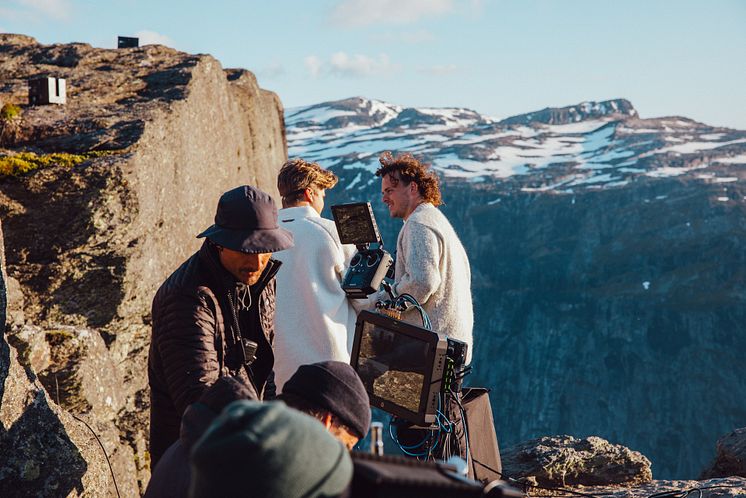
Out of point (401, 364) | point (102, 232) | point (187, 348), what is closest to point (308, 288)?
point (401, 364)

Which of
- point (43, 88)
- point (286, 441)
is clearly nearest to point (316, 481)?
point (286, 441)

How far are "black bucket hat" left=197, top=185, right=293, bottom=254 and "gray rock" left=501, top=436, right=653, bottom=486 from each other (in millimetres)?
5875

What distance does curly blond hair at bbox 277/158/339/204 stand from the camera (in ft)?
21.5

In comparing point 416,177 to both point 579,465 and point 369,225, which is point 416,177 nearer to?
point 369,225

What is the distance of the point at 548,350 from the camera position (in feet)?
356

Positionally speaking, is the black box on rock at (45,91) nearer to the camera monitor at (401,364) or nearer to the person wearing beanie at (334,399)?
the camera monitor at (401,364)

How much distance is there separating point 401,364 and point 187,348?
188cm

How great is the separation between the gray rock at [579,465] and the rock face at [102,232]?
14.0ft

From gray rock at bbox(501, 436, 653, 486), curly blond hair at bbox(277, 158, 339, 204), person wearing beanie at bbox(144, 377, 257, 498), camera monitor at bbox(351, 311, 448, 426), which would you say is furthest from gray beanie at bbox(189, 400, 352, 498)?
gray rock at bbox(501, 436, 653, 486)

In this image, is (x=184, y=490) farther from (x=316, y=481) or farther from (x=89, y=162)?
(x=89, y=162)

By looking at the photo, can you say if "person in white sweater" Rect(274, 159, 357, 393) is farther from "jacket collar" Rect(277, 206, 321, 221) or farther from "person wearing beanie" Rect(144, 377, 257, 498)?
"person wearing beanie" Rect(144, 377, 257, 498)

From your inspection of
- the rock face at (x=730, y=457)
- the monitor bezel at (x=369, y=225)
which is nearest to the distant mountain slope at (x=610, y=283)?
the rock face at (x=730, y=457)

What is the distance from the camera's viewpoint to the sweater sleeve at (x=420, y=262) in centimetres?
647

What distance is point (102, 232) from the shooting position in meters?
8.00
